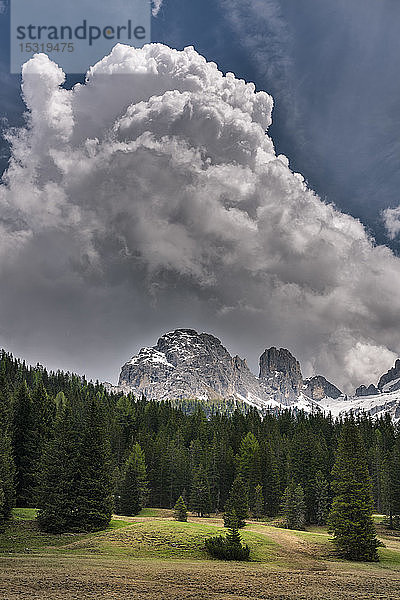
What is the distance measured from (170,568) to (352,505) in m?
23.1

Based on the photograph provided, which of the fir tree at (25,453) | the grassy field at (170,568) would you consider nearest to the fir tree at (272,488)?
the grassy field at (170,568)

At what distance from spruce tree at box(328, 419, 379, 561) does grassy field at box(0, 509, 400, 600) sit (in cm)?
195

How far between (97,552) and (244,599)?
19.3m

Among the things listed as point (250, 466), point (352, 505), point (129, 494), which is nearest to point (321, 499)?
point (250, 466)

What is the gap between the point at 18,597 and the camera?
19.6 meters

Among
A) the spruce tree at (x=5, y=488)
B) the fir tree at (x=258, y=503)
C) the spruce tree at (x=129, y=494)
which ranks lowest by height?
the fir tree at (x=258, y=503)

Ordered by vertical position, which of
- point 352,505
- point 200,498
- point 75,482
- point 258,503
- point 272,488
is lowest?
point 258,503

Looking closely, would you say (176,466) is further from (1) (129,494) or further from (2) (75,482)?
(2) (75,482)

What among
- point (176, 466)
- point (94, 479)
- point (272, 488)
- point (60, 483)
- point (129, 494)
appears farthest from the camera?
point (176, 466)

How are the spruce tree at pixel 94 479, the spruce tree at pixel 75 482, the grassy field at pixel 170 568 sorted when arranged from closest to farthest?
the grassy field at pixel 170 568 → the spruce tree at pixel 75 482 → the spruce tree at pixel 94 479

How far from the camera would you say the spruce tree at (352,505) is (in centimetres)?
4334

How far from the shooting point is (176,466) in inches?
3748

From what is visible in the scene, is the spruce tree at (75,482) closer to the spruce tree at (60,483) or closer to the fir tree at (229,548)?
the spruce tree at (60,483)

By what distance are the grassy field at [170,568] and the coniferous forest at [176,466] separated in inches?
171
